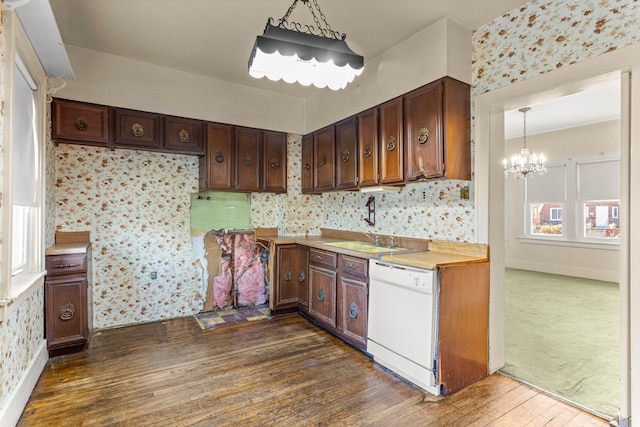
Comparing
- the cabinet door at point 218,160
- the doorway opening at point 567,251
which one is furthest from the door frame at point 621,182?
the cabinet door at point 218,160

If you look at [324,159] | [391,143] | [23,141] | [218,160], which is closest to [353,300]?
[391,143]

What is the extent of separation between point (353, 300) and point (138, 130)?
286 centimetres

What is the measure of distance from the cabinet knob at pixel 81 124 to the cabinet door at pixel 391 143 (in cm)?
293

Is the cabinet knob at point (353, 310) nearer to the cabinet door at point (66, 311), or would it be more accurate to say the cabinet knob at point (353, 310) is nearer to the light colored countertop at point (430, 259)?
the light colored countertop at point (430, 259)

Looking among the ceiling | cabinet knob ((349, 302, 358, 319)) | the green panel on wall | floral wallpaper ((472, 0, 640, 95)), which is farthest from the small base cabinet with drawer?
floral wallpaper ((472, 0, 640, 95))

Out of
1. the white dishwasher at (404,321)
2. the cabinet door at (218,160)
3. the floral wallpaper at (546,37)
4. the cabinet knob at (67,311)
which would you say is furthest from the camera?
the cabinet door at (218,160)

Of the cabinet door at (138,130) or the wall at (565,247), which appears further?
the wall at (565,247)

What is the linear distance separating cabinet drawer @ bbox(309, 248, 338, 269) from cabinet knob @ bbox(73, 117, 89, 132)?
2633mm

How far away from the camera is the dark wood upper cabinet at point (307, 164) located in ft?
14.7

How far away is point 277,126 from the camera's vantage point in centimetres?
447

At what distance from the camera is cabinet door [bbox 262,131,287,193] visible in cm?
437

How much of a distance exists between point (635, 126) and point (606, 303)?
380 cm

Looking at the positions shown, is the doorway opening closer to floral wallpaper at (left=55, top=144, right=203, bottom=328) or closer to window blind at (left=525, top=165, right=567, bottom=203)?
window blind at (left=525, top=165, right=567, bottom=203)

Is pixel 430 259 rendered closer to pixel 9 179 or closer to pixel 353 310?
pixel 353 310
